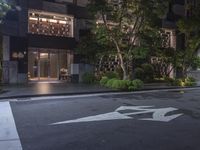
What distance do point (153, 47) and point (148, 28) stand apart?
2712 millimetres

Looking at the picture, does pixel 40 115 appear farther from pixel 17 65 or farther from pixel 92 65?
pixel 92 65

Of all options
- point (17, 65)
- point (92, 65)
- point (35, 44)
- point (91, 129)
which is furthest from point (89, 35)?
point (91, 129)

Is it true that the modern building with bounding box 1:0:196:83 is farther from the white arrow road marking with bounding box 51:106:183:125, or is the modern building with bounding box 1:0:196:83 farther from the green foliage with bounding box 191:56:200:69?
the white arrow road marking with bounding box 51:106:183:125

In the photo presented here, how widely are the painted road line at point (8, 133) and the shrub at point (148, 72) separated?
1892 cm

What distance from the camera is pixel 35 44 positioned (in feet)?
84.9

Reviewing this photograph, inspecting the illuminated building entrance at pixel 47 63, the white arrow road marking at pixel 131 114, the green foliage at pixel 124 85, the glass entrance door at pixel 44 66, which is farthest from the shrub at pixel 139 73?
the white arrow road marking at pixel 131 114

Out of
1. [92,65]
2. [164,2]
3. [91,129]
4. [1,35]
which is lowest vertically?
[91,129]

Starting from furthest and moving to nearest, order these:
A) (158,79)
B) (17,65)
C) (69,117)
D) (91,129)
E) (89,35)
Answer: (158,79) < (89,35) < (17,65) < (69,117) < (91,129)

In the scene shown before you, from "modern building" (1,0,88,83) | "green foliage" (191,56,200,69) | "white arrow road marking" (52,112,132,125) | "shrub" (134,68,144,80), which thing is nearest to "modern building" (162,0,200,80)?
"green foliage" (191,56,200,69)

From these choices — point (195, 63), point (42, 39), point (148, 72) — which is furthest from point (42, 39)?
point (195, 63)

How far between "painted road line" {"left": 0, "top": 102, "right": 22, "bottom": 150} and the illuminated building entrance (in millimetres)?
14753

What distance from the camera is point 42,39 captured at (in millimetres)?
26125

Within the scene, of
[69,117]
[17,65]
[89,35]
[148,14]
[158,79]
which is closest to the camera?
[69,117]

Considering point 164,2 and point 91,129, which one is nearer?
point 91,129
